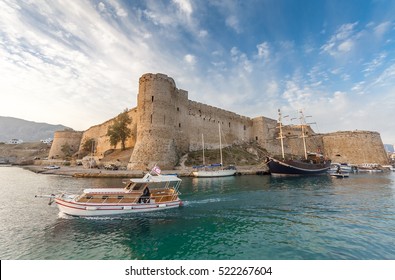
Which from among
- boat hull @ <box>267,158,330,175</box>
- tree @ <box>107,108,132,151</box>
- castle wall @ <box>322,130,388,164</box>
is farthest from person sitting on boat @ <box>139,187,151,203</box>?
castle wall @ <box>322,130,388,164</box>

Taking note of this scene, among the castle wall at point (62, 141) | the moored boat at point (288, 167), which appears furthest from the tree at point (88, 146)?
the moored boat at point (288, 167)

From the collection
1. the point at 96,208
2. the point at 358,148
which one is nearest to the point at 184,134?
the point at 96,208

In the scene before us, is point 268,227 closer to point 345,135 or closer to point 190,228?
point 190,228

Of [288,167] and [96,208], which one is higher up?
[288,167]

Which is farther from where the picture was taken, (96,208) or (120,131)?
(120,131)

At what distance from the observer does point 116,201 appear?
35.6ft

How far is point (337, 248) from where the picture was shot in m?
6.38

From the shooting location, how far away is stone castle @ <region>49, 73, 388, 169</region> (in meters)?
29.6

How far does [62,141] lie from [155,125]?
44426 mm

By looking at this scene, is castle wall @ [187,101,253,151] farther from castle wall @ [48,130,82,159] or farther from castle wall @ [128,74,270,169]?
castle wall @ [48,130,82,159]

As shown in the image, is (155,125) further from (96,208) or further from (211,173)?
(96,208)

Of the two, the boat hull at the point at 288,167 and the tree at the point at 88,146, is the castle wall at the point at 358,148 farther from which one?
the tree at the point at 88,146

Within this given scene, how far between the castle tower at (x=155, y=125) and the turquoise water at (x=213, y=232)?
16.3 m

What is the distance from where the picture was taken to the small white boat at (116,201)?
10.2 metres
